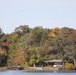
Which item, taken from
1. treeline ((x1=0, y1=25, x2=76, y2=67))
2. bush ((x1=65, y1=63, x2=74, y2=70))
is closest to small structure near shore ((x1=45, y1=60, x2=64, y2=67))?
treeline ((x1=0, y1=25, x2=76, y2=67))

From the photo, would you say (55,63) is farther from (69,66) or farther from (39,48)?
(69,66)

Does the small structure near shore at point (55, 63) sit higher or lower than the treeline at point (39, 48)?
lower

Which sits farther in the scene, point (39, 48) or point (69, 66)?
point (39, 48)

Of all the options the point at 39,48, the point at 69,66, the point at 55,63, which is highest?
the point at 39,48

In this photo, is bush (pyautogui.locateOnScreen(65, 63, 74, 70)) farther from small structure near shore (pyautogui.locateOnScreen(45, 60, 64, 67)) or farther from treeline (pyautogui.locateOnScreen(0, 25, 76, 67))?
small structure near shore (pyautogui.locateOnScreen(45, 60, 64, 67))

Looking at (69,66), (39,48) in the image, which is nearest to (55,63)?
(39,48)

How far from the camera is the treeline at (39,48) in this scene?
69.6 metres

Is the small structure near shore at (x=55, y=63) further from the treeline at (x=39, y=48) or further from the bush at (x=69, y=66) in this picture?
the bush at (x=69, y=66)

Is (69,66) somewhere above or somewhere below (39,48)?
below

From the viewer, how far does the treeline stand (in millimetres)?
69562

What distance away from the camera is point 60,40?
234 ft

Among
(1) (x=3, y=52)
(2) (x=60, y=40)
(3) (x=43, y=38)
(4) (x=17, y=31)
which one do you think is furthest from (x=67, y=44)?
(4) (x=17, y=31)

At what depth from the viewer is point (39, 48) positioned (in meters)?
71.2

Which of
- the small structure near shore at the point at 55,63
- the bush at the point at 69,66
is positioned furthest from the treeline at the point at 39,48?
the bush at the point at 69,66
